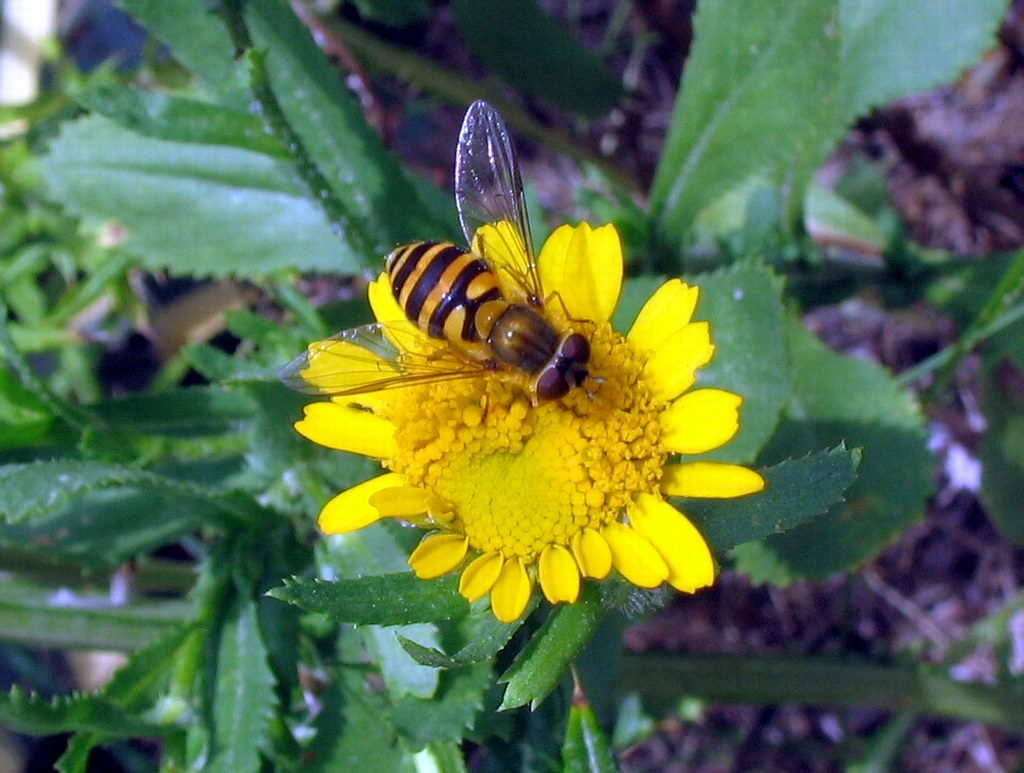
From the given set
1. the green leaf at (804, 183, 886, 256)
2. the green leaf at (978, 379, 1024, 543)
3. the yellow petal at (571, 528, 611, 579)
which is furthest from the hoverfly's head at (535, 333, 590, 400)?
the green leaf at (978, 379, 1024, 543)

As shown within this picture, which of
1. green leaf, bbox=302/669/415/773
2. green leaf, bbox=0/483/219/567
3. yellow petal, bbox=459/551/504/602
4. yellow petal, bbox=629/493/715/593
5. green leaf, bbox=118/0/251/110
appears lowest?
green leaf, bbox=302/669/415/773

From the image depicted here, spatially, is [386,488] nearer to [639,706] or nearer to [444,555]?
[444,555]

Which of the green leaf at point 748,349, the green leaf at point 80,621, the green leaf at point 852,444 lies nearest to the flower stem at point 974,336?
the green leaf at point 852,444

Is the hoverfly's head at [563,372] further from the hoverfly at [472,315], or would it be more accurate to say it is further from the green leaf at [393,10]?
the green leaf at [393,10]

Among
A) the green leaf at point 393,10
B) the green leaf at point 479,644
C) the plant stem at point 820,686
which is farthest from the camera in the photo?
the green leaf at point 393,10

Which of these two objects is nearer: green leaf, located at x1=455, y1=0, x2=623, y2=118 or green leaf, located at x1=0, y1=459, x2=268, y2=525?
green leaf, located at x1=0, y1=459, x2=268, y2=525

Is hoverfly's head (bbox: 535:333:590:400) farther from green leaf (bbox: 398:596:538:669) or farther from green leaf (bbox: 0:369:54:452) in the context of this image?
green leaf (bbox: 0:369:54:452)

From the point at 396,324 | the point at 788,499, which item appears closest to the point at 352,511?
the point at 396,324
